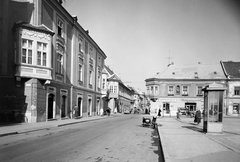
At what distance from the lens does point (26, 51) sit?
17.7 metres

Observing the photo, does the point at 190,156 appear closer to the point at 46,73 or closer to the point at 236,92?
the point at 46,73

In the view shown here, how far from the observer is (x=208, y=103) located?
12.8 meters

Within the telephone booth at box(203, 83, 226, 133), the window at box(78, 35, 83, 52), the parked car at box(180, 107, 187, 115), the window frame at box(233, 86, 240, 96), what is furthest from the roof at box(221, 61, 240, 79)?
the telephone booth at box(203, 83, 226, 133)

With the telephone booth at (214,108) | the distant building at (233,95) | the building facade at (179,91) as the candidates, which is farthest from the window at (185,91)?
the telephone booth at (214,108)

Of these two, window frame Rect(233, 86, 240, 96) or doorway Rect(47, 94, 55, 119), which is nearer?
doorway Rect(47, 94, 55, 119)

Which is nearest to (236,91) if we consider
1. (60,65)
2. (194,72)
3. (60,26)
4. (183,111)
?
(194,72)

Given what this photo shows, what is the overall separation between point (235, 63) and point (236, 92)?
881cm

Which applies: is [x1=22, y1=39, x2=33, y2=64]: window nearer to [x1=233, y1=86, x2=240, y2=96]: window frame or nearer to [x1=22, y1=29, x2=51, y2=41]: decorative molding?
[x1=22, y1=29, x2=51, y2=41]: decorative molding

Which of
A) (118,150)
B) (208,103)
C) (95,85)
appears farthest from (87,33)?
(118,150)

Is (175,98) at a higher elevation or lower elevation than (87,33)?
lower

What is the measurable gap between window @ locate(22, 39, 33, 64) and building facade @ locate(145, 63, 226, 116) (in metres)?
31.8

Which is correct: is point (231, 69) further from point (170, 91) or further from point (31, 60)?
point (31, 60)

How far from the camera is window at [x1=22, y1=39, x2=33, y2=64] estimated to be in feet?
57.6

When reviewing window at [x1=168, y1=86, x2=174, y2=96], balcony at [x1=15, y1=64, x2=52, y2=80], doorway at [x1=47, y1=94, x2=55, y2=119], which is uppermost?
balcony at [x1=15, y1=64, x2=52, y2=80]
